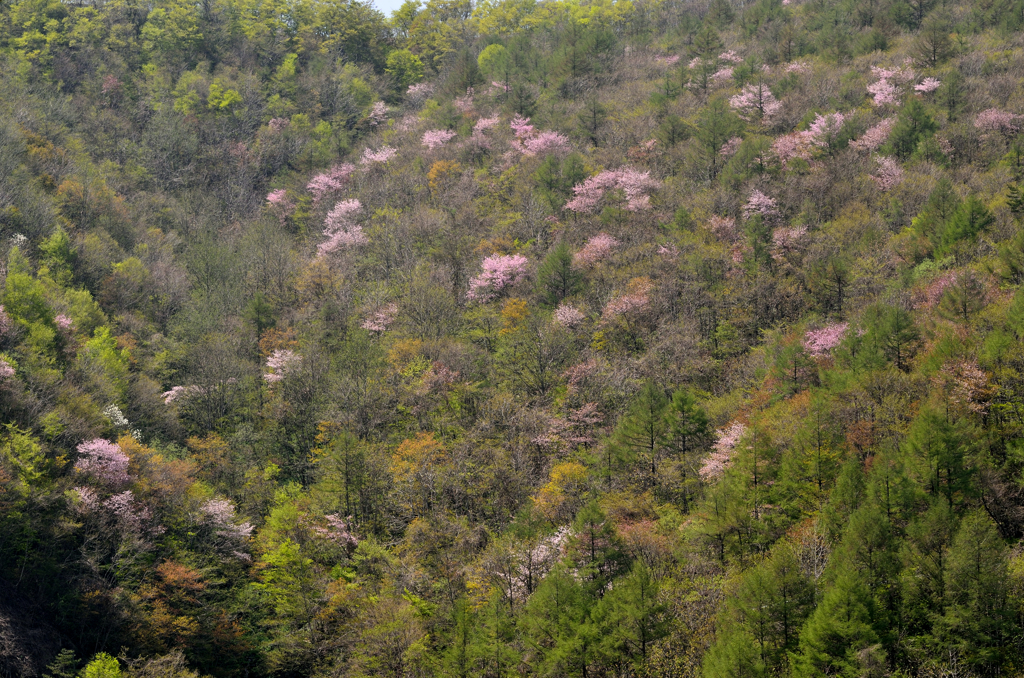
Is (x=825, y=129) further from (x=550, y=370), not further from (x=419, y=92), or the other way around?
(x=419, y=92)

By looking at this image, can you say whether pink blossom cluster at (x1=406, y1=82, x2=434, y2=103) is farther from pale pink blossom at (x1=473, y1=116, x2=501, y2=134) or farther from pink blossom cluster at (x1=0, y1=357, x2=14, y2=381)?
pink blossom cluster at (x1=0, y1=357, x2=14, y2=381)

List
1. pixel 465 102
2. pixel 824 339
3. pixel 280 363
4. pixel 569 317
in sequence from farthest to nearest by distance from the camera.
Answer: pixel 465 102
pixel 280 363
pixel 569 317
pixel 824 339

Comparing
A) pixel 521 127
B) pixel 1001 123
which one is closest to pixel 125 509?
pixel 521 127

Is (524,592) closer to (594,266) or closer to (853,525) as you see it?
(853,525)

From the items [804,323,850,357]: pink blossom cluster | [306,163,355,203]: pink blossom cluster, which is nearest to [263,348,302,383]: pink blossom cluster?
[306,163,355,203]: pink blossom cluster

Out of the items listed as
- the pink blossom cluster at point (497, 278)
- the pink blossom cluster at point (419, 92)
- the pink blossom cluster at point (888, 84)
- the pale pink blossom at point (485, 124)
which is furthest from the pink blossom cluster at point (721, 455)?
the pink blossom cluster at point (419, 92)

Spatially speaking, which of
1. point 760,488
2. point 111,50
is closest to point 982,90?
point 760,488
